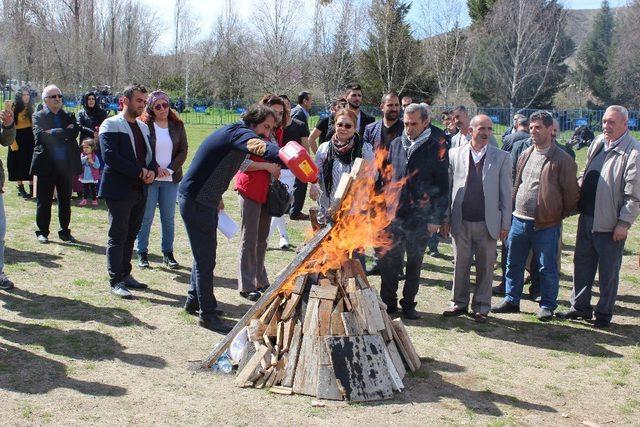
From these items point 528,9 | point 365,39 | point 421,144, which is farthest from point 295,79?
point 421,144

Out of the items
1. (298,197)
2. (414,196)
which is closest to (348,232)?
(414,196)

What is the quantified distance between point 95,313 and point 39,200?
3.17m

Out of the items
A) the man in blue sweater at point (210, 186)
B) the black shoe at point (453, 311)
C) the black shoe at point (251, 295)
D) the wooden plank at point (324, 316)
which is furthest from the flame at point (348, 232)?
the black shoe at point (251, 295)

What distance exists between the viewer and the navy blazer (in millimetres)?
6934

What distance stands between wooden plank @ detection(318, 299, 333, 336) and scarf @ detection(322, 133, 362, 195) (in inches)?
91.0

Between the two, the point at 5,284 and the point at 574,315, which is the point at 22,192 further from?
the point at 574,315

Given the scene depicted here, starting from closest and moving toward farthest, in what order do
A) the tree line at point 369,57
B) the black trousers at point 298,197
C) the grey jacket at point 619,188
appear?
the grey jacket at point 619,188
the black trousers at point 298,197
the tree line at point 369,57

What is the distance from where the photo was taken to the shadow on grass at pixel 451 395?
4.87 meters

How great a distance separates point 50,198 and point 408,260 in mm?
5133

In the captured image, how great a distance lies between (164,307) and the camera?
691 cm

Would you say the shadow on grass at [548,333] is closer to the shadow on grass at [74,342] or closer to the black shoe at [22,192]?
the shadow on grass at [74,342]

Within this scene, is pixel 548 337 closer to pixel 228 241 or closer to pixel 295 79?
pixel 228 241

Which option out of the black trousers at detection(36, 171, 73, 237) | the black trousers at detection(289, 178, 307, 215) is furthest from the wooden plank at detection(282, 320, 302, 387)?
the black trousers at detection(289, 178, 307, 215)

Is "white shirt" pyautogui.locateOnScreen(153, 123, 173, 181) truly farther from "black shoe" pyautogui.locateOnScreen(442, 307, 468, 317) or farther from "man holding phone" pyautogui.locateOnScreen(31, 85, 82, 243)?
"black shoe" pyautogui.locateOnScreen(442, 307, 468, 317)
